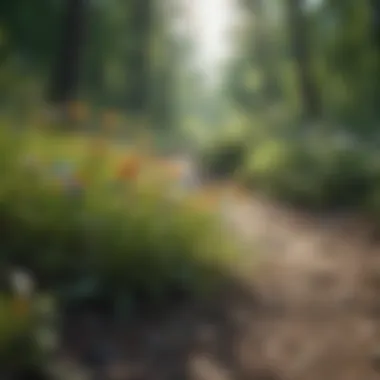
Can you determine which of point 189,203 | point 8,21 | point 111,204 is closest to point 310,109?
point 189,203

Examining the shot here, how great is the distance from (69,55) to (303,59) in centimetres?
40

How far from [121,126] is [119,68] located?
0.51 feet

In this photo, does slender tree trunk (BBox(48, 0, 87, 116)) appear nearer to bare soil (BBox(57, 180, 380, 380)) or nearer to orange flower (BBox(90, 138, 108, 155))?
orange flower (BBox(90, 138, 108, 155))

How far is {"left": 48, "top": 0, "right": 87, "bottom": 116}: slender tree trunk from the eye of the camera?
119cm

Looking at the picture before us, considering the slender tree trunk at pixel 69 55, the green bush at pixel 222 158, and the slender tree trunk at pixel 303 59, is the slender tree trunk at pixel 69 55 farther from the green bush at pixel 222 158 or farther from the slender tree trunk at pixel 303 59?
the slender tree trunk at pixel 303 59

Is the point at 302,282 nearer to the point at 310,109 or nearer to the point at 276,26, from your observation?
the point at 310,109

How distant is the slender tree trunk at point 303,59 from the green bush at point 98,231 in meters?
0.27

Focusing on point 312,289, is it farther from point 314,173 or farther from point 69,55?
point 69,55

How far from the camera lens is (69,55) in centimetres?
125

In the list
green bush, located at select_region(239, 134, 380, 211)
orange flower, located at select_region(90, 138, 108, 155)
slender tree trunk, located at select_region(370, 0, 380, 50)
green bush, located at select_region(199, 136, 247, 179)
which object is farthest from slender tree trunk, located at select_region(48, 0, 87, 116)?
slender tree trunk, located at select_region(370, 0, 380, 50)

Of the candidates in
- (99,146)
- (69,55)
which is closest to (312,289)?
(99,146)

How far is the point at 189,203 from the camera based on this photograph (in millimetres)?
1210

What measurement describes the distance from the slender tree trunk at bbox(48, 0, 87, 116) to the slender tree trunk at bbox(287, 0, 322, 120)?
0.35 metres

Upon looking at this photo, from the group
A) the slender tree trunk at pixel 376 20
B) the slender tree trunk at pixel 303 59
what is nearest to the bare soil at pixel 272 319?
the slender tree trunk at pixel 303 59
